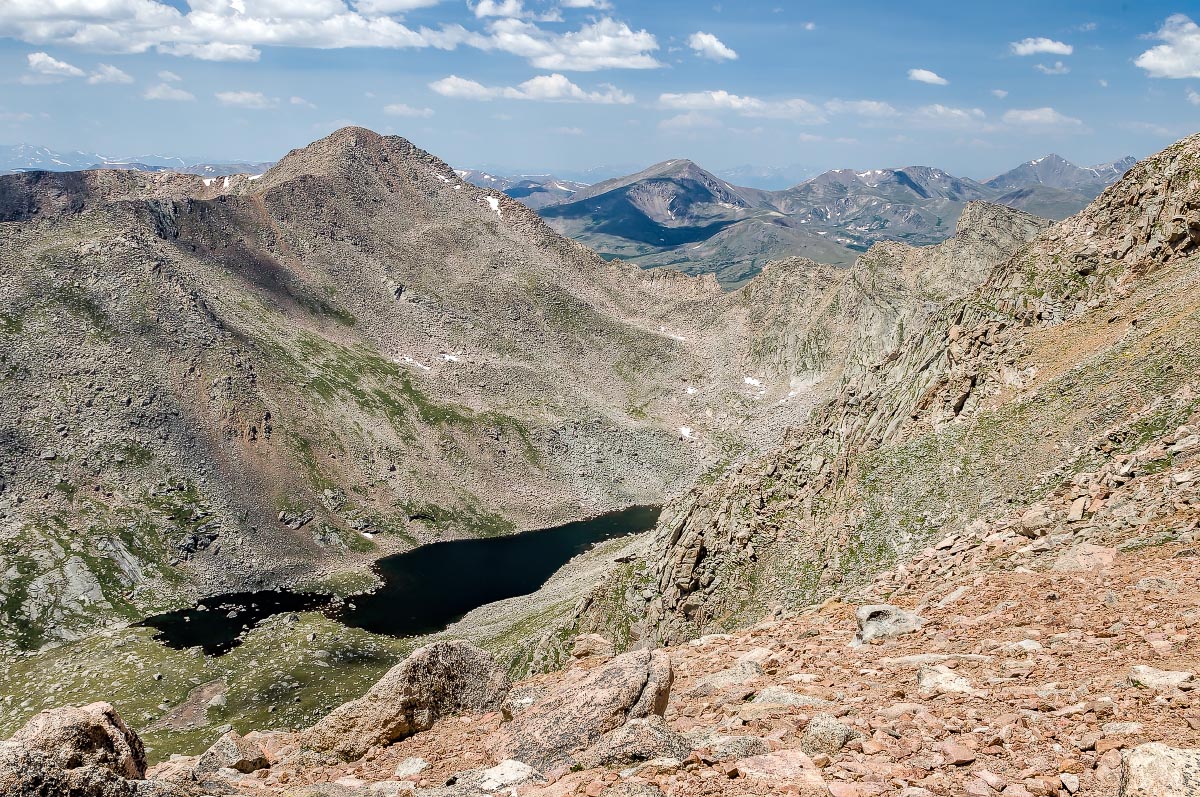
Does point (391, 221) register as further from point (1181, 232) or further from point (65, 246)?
point (1181, 232)

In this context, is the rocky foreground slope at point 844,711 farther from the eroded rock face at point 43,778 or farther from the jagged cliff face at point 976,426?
the jagged cliff face at point 976,426

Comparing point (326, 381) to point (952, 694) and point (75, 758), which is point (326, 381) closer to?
point (75, 758)

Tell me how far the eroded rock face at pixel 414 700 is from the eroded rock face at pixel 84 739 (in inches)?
167

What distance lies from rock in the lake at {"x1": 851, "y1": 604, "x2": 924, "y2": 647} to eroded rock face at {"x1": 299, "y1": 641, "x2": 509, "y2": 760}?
9.70 metres

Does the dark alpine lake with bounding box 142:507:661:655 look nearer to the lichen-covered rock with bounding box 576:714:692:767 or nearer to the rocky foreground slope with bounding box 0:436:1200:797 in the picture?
the rocky foreground slope with bounding box 0:436:1200:797

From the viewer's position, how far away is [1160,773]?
8844 millimetres

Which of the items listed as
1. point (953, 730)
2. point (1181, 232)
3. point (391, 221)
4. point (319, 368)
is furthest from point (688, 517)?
point (391, 221)

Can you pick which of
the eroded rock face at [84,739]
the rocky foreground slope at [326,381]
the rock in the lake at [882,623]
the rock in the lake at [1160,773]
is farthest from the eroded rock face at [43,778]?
the rocky foreground slope at [326,381]

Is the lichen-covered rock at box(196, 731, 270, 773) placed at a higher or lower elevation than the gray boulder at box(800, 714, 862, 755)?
lower

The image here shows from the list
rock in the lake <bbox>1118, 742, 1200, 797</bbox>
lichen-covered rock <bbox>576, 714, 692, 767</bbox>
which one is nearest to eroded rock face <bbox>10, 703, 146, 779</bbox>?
lichen-covered rock <bbox>576, 714, 692, 767</bbox>

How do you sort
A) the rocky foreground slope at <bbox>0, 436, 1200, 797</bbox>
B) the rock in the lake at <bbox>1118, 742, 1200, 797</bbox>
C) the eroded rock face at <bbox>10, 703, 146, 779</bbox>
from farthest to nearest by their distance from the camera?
the eroded rock face at <bbox>10, 703, 146, 779</bbox> < the rocky foreground slope at <bbox>0, 436, 1200, 797</bbox> < the rock in the lake at <bbox>1118, 742, 1200, 797</bbox>

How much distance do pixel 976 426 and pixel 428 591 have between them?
8532 centimetres

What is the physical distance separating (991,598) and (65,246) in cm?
15519

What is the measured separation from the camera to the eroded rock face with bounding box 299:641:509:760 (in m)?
18.5
